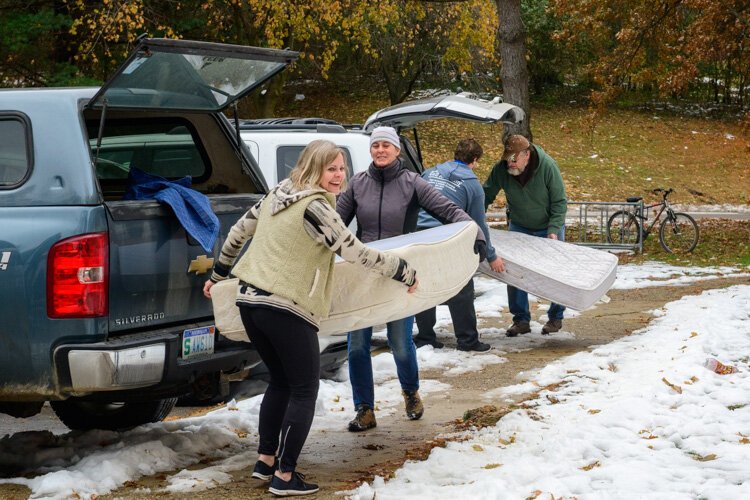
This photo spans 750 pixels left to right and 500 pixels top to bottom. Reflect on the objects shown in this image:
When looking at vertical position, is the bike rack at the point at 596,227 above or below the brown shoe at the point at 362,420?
below

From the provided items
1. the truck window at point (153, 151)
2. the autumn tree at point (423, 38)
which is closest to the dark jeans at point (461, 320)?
the truck window at point (153, 151)

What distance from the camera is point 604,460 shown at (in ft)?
17.6

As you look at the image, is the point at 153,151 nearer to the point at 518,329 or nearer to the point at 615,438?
the point at 615,438

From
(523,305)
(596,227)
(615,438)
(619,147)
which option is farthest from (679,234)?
(619,147)

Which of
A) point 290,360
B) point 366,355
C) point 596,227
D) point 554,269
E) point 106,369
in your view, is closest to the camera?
point 106,369

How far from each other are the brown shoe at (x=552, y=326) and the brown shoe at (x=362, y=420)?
3.96 meters

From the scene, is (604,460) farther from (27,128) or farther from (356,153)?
(356,153)

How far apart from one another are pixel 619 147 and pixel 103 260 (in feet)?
98.8

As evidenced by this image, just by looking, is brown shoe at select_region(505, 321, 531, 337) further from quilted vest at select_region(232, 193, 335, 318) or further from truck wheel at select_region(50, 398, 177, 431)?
quilted vest at select_region(232, 193, 335, 318)

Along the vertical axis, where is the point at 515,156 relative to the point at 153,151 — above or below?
below

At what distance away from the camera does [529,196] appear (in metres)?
10.1

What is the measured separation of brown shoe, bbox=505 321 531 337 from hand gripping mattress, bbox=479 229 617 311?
0.80m

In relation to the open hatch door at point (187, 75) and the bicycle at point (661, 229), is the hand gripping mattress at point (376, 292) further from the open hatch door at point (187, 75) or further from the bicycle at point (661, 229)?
the bicycle at point (661, 229)

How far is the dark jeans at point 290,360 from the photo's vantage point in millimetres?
4953
